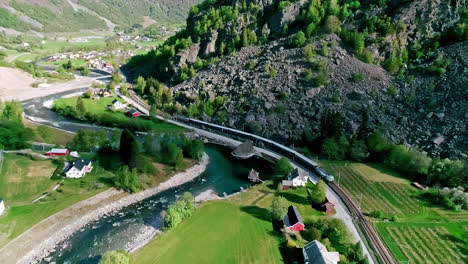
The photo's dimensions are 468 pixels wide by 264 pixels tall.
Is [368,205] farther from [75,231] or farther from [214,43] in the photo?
[214,43]

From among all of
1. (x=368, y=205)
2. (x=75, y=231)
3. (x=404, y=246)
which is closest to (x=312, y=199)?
(x=368, y=205)

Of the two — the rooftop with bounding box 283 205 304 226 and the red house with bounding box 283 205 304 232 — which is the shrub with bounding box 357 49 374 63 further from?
the red house with bounding box 283 205 304 232

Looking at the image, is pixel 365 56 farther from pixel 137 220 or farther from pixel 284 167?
pixel 137 220

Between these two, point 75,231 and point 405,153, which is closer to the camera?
point 75,231

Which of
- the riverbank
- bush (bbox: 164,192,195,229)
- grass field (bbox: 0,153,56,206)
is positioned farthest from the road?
grass field (bbox: 0,153,56,206)

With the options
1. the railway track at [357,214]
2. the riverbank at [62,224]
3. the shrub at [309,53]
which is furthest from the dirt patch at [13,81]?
the shrub at [309,53]
